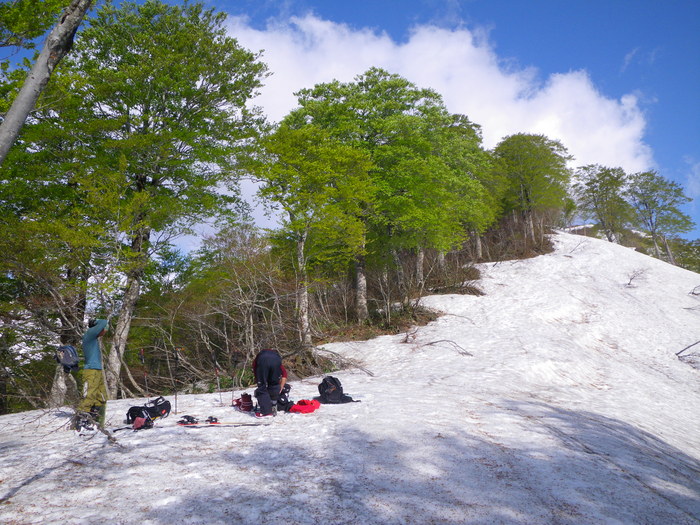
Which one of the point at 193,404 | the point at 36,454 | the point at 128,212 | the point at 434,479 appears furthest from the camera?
the point at 128,212

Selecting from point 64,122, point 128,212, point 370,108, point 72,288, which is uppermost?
point 370,108

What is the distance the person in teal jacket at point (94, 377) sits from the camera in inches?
252

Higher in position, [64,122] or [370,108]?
[370,108]

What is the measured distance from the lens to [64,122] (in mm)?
12148

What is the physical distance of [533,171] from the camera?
31.4 meters

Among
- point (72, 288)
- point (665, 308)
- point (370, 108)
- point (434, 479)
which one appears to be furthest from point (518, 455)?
point (665, 308)

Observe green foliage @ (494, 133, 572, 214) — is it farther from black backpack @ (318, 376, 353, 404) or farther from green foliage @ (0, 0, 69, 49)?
green foliage @ (0, 0, 69, 49)

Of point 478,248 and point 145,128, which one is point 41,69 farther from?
point 478,248

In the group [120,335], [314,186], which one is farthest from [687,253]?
[120,335]

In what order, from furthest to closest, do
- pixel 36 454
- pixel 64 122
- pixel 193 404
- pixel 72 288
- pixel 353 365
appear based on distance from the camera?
1. pixel 353 365
2. pixel 64 122
3. pixel 72 288
4. pixel 193 404
5. pixel 36 454

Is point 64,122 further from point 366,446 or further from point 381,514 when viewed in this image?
point 381,514

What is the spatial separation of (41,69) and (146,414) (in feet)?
17.3

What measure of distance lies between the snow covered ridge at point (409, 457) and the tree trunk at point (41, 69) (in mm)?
3562

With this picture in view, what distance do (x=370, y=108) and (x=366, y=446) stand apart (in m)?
17.5
